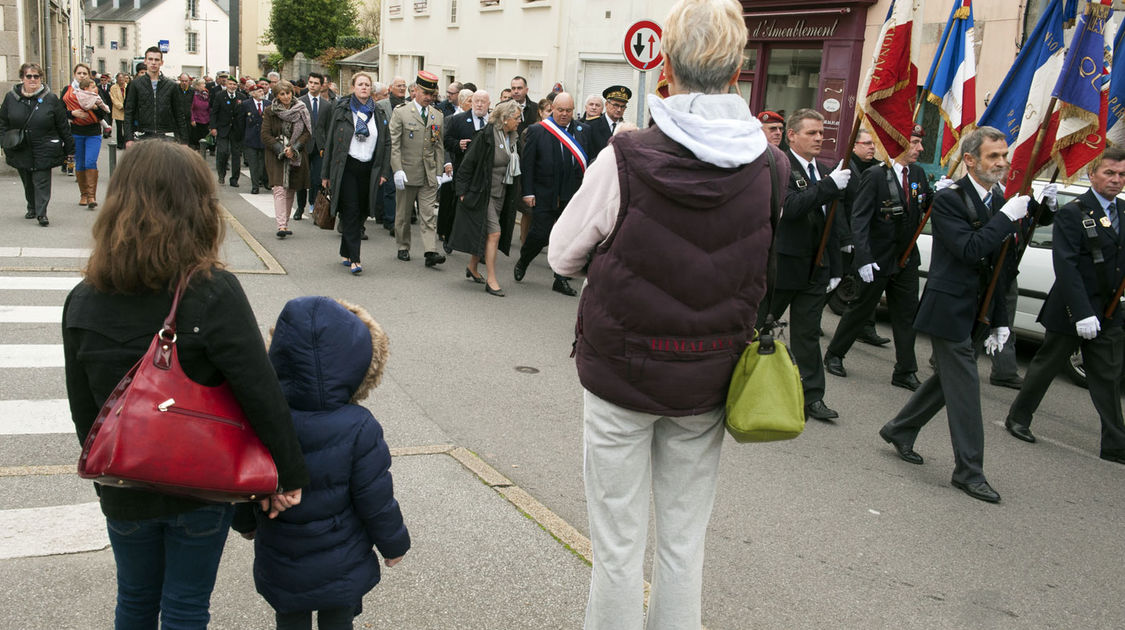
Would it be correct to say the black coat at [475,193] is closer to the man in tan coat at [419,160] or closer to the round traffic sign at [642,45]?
the man in tan coat at [419,160]

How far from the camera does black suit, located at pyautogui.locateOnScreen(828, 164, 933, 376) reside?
7.90 m

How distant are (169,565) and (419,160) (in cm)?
932

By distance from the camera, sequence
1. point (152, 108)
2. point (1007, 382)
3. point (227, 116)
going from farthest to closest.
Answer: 1. point (227, 116)
2. point (152, 108)
3. point (1007, 382)

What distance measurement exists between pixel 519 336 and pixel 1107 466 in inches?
175

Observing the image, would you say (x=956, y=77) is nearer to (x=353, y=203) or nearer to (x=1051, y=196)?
(x=1051, y=196)

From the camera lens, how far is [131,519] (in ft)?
8.63

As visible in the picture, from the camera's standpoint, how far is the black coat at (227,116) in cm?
1870

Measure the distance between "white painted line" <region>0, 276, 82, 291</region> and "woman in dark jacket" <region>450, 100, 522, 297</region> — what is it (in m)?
3.70

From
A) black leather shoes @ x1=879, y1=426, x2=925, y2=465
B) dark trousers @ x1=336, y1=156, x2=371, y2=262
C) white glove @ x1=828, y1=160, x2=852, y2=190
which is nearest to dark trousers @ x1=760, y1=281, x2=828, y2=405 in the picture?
black leather shoes @ x1=879, y1=426, x2=925, y2=465

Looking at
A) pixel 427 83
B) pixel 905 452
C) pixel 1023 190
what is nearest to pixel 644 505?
pixel 905 452

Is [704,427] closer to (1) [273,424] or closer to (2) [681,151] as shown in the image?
(2) [681,151]

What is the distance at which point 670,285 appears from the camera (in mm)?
2689

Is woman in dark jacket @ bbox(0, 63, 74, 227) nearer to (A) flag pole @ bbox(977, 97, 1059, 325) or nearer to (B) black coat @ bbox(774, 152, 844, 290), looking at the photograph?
(B) black coat @ bbox(774, 152, 844, 290)

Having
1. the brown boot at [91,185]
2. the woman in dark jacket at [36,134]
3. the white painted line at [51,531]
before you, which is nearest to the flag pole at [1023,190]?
the white painted line at [51,531]
